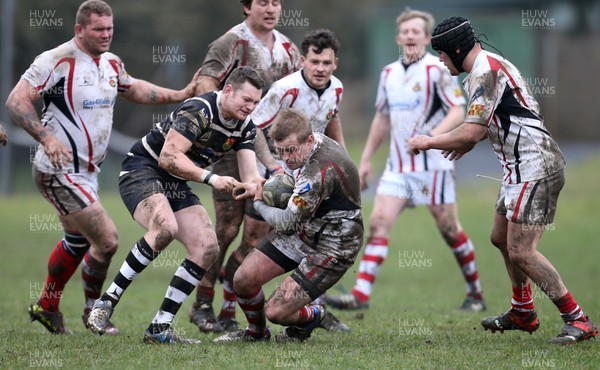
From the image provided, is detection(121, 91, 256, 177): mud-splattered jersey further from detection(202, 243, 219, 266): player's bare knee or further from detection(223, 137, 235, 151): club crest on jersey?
detection(202, 243, 219, 266): player's bare knee

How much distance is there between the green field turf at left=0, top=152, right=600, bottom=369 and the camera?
598 centimetres

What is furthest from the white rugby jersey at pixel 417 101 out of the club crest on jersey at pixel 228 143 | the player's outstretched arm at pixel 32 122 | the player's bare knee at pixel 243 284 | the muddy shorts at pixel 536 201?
the player's outstretched arm at pixel 32 122

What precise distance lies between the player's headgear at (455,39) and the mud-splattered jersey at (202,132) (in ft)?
5.45

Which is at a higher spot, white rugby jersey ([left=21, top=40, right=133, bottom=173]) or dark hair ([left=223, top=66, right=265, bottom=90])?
dark hair ([left=223, top=66, right=265, bottom=90])

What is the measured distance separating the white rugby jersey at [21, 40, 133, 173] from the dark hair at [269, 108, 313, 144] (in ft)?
6.23

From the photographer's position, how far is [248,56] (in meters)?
8.00

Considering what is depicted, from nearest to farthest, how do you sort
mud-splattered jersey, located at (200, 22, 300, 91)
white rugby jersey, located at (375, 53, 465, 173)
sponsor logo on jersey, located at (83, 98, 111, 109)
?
sponsor logo on jersey, located at (83, 98, 111, 109)
mud-splattered jersey, located at (200, 22, 300, 91)
white rugby jersey, located at (375, 53, 465, 173)

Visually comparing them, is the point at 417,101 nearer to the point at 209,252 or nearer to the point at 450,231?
the point at 450,231

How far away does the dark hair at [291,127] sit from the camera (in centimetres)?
638

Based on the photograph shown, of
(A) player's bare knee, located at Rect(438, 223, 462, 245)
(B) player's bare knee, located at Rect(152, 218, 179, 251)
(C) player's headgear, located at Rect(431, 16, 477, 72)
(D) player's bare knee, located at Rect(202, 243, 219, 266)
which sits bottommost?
(A) player's bare knee, located at Rect(438, 223, 462, 245)

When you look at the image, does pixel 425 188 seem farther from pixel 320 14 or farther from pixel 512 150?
pixel 320 14

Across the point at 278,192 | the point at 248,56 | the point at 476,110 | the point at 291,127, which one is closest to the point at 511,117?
the point at 476,110

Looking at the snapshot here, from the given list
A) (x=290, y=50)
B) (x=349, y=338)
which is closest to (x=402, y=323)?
(x=349, y=338)

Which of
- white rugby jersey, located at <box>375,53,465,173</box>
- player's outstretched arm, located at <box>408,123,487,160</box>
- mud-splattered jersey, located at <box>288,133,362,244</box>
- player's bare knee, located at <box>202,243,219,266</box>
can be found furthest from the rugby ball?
white rugby jersey, located at <box>375,53,465,173</box>
